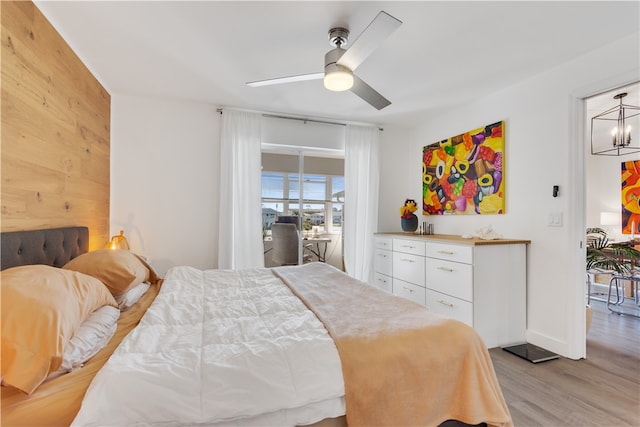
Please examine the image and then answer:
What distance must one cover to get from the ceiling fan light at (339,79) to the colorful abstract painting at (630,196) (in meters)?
5.06

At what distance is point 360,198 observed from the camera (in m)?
4.05

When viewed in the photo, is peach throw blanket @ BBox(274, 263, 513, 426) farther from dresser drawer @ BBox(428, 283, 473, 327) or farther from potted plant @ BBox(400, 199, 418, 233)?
potted plant @ BBox(400, 199, 418, 233)

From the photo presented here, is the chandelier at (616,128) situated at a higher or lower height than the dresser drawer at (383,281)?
higher

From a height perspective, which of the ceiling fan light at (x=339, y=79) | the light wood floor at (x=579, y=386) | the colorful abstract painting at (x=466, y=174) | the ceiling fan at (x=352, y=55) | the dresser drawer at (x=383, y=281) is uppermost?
the ceiling fan at (x=352, y=55)

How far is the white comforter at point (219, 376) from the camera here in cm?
90

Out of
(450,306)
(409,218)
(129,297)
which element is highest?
(409,218)

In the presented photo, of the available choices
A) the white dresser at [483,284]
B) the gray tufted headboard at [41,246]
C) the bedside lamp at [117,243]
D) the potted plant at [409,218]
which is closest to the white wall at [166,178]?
the bedside lamp at [117,243]

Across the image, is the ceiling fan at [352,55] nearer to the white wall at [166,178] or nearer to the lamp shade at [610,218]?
the white wall at [166,178]

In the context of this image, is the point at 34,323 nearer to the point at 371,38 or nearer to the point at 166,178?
the point at 371,38

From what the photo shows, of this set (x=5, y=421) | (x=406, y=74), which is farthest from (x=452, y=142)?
(x=5, y=421)

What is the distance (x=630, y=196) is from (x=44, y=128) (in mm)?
6837

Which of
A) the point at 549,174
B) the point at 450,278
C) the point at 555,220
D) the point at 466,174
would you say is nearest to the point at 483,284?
the point at 450,278

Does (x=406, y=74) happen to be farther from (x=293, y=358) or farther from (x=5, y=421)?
(x=5, y=421)

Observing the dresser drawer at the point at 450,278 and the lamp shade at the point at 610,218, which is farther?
the lamp shade at the point at 610,218
